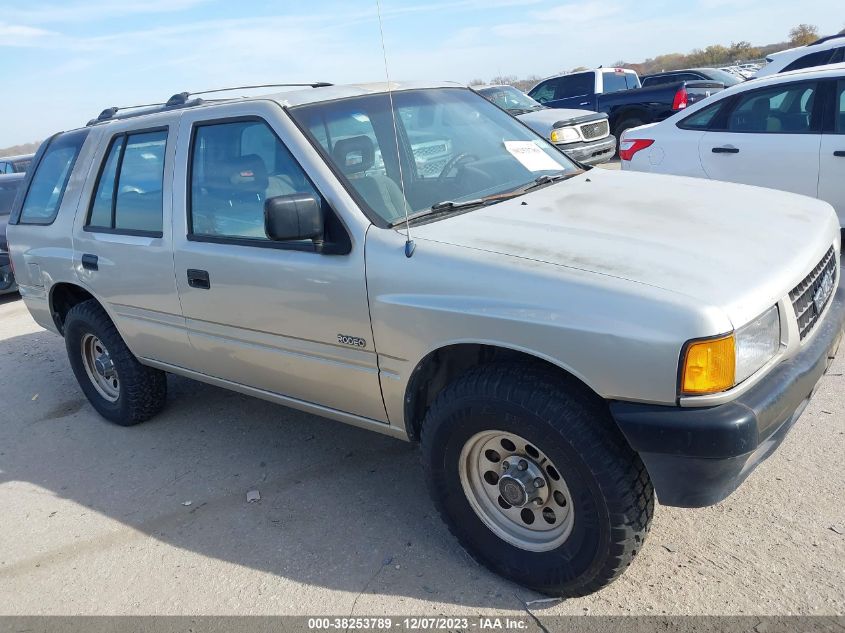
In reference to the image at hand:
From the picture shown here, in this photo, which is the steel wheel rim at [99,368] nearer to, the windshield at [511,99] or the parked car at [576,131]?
the parked car at [576,131]

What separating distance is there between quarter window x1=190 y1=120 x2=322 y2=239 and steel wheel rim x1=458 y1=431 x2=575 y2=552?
1288mm

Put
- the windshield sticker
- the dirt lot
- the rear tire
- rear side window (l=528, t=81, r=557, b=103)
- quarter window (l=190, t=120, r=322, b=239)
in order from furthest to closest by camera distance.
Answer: rear side window (l=528, t=81, r=557, b=103), the rear tire, the windshield sticker, quarter window (l=190, t=120, r=322, b=239), the dirt lot

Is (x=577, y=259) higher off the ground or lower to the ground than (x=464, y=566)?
higher

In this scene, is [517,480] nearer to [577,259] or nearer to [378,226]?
[577,259]

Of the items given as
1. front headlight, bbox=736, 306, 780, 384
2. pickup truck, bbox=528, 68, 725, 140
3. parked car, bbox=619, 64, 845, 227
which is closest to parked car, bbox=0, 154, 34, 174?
pickup truck, bbox=528, 68, 725, 140

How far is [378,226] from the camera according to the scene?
2.94m

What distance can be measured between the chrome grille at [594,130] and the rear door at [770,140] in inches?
172

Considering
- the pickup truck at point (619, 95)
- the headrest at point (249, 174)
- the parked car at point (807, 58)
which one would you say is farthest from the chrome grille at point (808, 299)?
the pickup truck at point (619, 95)

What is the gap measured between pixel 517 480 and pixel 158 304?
88.4 inches

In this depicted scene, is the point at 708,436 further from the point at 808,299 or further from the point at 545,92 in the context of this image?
the point at 545,92

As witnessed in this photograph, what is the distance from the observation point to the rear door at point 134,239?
150 inches

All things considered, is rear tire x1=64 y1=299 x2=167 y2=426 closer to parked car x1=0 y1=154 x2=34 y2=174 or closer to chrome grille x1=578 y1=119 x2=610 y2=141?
chrome grille x1=578 y1=119 x2=610 y2=141

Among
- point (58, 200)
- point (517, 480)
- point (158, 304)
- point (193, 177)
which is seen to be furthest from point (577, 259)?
point (58, 200)

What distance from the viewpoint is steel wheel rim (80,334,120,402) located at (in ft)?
15.5
